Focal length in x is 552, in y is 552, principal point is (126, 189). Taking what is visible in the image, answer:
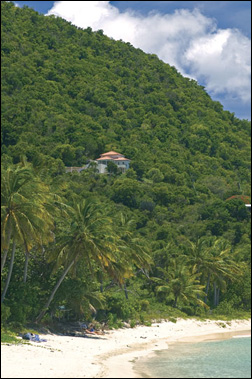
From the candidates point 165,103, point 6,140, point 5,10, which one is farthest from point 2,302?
point 5,10

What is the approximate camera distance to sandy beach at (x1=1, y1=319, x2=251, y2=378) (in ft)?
71.3

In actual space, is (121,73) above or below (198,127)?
above

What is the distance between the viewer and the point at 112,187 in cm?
8231

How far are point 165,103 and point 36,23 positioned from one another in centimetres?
4114

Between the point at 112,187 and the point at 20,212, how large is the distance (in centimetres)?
5536

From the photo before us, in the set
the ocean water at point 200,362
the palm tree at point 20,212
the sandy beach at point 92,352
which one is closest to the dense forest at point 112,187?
the palm tree at point 20,212

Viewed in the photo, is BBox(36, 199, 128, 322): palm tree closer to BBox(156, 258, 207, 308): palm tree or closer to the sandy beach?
the sandy beach

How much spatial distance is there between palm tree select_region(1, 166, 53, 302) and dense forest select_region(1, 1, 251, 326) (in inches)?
2.7

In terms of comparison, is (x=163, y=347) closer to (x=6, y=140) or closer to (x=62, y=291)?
(x=62, y=291)

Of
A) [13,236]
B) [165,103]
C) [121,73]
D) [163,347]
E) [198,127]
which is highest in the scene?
[121,73]

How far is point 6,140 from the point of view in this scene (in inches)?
3543

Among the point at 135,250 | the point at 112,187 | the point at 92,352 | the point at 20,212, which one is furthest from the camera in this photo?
the point at 112,187

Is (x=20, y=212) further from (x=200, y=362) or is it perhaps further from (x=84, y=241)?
(x=200, y=362)

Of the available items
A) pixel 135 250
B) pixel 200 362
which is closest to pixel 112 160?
pixel 135 250
